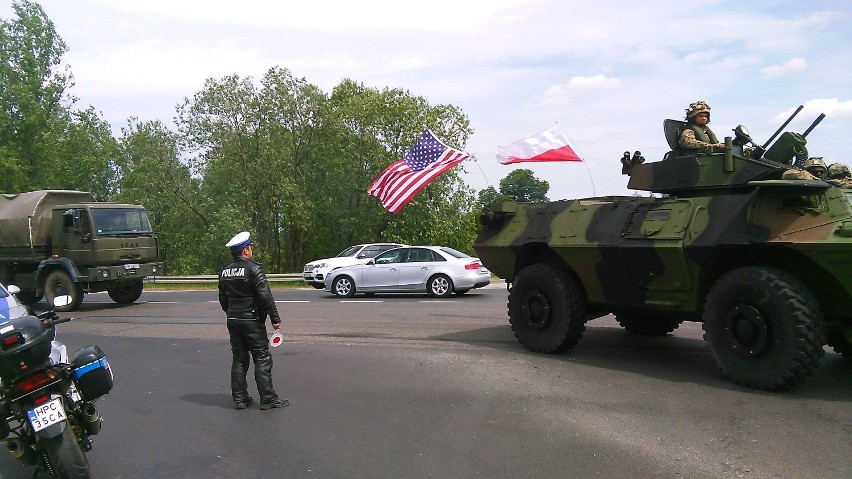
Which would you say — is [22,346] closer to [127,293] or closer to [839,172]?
[839,172]

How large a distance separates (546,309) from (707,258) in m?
2.26

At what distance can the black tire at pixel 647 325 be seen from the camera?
394 inches

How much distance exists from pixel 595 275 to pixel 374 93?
30.3 metres

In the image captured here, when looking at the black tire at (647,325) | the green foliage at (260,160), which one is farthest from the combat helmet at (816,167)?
the green foliage at (260,160)

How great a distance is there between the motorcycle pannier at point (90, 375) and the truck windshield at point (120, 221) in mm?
12945

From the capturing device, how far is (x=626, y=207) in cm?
849

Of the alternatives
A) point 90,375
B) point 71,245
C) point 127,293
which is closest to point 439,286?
point 127,293

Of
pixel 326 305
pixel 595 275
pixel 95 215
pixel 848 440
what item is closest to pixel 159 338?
pixel 326 305

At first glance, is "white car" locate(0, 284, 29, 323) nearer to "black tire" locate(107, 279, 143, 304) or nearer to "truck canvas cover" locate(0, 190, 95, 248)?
"truck canvas cover" locate(0, 190, 95, 248)

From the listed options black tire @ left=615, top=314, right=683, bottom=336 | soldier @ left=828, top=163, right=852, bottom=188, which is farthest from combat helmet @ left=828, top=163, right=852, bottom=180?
black tire @ left=615, top=314, right=683, bottom=336

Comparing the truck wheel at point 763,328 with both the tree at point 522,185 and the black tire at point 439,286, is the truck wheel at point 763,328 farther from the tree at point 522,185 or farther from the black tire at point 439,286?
the tree at point 522,185

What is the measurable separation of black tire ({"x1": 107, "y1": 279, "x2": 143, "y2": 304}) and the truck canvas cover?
7.42 feet

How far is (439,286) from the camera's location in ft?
59.6

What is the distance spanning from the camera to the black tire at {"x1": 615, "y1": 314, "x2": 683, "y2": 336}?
394 inches
